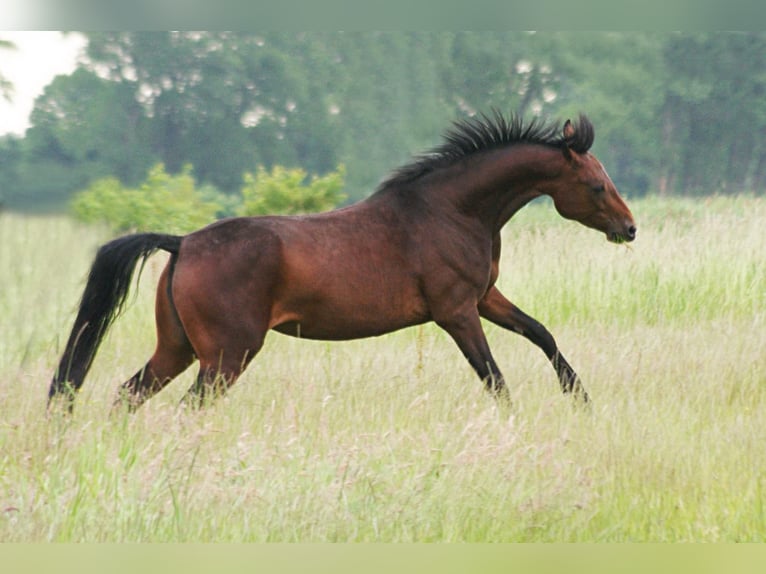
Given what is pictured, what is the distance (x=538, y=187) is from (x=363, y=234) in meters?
1.16

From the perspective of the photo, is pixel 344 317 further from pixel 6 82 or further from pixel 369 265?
pixel 6 82

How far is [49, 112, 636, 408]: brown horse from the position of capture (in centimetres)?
569

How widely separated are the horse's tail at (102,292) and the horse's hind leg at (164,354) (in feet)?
0.58

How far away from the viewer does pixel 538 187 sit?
6402mm

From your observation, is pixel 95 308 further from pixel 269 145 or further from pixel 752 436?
pixel 269 145

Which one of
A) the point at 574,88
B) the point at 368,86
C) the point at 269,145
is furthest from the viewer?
the point at 574,88

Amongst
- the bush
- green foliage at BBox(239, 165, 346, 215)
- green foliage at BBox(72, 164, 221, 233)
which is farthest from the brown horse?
green foliage at BBox(239, 165, 346, 215)

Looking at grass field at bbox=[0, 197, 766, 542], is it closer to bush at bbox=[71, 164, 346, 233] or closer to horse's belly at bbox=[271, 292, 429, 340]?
horse's belly at bbox=[271, 292, 429, 340]

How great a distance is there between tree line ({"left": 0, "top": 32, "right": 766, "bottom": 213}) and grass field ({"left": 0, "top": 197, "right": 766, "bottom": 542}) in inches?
1012

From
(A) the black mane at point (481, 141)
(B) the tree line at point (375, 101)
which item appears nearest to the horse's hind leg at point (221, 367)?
(A) the black mane at point (481, 141)

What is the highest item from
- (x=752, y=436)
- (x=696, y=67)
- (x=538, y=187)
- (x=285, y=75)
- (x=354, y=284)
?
(x=696, y=67)

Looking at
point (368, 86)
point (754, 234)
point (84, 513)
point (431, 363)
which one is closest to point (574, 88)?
point (368, 86)

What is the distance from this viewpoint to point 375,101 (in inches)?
1570

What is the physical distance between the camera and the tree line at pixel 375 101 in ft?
119
